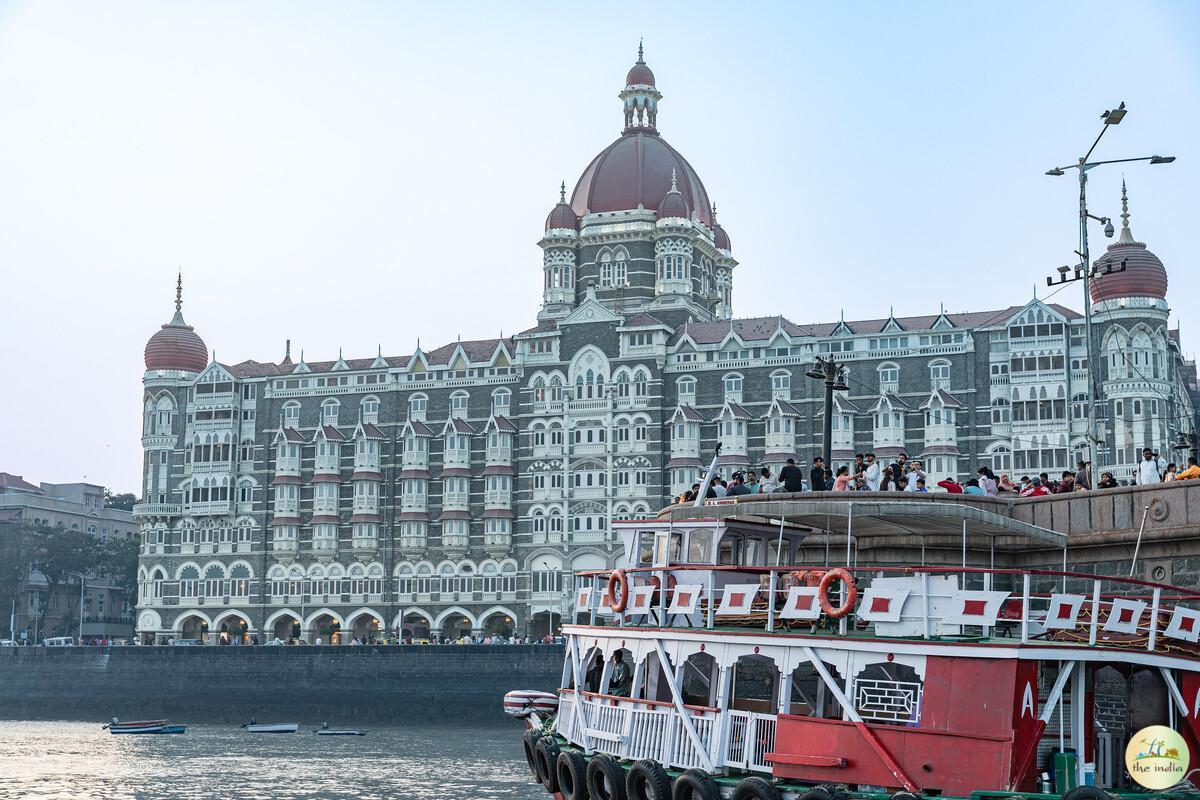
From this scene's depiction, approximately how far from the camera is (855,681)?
68.7 ft

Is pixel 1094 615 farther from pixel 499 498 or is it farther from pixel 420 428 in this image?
pixel 420 428

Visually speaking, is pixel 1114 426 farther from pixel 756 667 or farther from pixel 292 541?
pixel 756 667

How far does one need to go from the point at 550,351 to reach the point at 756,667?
2683 inches

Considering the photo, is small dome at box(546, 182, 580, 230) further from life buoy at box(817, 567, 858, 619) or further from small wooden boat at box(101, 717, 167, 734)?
life buoy at box(817, 567, 858, 619)

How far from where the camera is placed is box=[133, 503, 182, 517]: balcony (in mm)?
100062

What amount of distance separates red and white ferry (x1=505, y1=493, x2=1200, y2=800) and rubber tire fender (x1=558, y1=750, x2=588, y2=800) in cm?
5

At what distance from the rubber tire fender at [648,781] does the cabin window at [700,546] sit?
11.3 feet

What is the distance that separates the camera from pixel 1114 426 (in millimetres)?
80375

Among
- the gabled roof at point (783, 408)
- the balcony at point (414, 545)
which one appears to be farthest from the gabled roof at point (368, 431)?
the gabled roof at point (783, 408)

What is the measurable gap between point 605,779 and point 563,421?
68.2m

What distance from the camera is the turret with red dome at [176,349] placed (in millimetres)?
103062

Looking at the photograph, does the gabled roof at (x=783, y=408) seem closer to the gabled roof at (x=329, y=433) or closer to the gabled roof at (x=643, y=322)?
the gabled roof at (x=643, y=322)

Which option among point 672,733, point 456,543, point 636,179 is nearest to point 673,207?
point 636,179

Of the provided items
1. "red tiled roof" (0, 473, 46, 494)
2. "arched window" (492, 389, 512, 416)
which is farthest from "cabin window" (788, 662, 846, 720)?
"red tiled roof" (0, 473, 46, 494)
